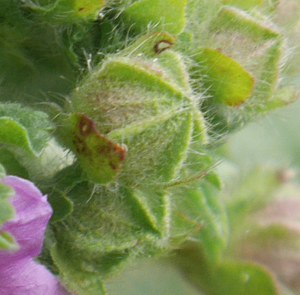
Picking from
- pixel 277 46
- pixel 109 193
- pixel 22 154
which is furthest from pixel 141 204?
pixel 277 46

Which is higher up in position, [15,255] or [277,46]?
[277,46]

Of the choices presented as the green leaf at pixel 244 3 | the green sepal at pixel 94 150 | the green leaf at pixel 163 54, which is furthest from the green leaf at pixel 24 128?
the green leaf at pixel 244 3

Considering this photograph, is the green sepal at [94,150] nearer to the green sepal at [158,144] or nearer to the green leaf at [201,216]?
the green sepal at [158,144]

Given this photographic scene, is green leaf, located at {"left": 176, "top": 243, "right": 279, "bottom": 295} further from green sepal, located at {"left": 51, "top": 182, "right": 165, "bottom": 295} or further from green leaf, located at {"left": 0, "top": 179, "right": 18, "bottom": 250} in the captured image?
green leaf, located at {"left": 0, "top": 179, "right": 18, "bottom": 250}

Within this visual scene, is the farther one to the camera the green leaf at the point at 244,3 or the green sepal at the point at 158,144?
the green leaf at the point at 244,3

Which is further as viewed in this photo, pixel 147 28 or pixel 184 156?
pixel 147 28

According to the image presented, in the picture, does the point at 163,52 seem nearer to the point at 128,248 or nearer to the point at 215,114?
the point at 215,114
